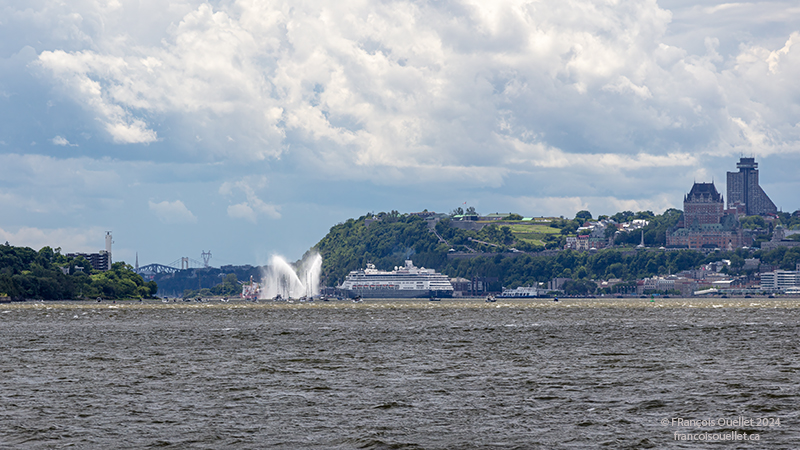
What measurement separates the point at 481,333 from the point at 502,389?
41.8 metres

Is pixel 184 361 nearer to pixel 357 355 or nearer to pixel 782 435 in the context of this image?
pixel 357 355

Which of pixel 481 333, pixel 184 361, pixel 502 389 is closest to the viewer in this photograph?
pixel 502 389

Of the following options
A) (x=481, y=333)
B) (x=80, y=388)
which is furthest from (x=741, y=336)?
(x=80, y=388)

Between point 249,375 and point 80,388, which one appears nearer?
point 80,388

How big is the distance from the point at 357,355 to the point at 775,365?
2227cm

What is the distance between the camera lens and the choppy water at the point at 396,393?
29359 millimetres

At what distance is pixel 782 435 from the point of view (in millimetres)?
28281

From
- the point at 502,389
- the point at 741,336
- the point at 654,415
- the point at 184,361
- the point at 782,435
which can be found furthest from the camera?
the point at 741,336

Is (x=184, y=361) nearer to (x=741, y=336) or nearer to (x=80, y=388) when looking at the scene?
(x=80, y=388)

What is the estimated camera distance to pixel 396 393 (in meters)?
38.9

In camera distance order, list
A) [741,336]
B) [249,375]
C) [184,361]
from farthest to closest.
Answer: [741,336] < [184,361] < [249,375]

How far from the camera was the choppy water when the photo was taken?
96.3ft

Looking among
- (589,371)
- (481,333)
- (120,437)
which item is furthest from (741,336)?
(120,437)

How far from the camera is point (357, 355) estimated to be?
57438mm
